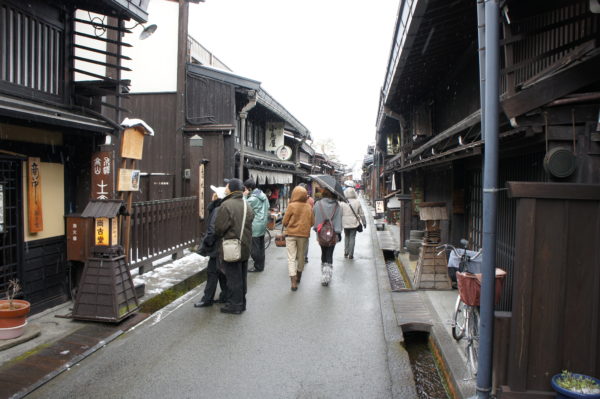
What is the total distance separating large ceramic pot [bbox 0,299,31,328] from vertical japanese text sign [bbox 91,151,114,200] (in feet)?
7.00

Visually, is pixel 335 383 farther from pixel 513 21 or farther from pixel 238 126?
pixel 238 126

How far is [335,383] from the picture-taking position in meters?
4.92

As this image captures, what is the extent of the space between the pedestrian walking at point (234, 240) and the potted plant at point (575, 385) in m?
4.93

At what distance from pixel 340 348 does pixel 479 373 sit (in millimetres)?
2419

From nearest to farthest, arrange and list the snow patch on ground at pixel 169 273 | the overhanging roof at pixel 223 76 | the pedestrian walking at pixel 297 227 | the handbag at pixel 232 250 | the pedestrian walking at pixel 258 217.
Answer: the handbag at pixel 232 250 → the pedestrian walking at pixel 297 227 → the snow patch on ground at pixel 169 273 → the pedestrian walking at pixel 258 217 → the overhanging roof at pixel 223 76

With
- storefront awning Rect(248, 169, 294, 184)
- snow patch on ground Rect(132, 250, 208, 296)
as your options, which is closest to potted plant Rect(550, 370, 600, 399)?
snow patch on ground Rect(132, 250, 208, 296)

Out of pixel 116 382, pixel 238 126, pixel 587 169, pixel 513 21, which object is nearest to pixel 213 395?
pixel 116 382

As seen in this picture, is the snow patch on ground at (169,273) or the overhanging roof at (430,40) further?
the snow patch on ground at (169,273)

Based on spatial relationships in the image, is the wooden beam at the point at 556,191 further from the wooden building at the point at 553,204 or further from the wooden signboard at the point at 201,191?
the wooden signboard at the point at 201,191

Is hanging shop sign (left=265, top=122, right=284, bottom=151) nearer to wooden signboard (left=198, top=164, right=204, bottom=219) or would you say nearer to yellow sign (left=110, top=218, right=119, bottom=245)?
wooden signboard (left=198, top=164, right=204, bottom=219)

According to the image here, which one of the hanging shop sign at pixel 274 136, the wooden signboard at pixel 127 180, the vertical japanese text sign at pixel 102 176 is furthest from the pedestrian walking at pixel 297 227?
the hanging shop sign at pixel 274 136

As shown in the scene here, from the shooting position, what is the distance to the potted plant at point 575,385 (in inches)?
134

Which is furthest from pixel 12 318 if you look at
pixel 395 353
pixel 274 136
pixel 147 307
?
Answer: pixel 274 136

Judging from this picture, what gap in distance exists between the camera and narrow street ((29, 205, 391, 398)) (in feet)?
15.6
